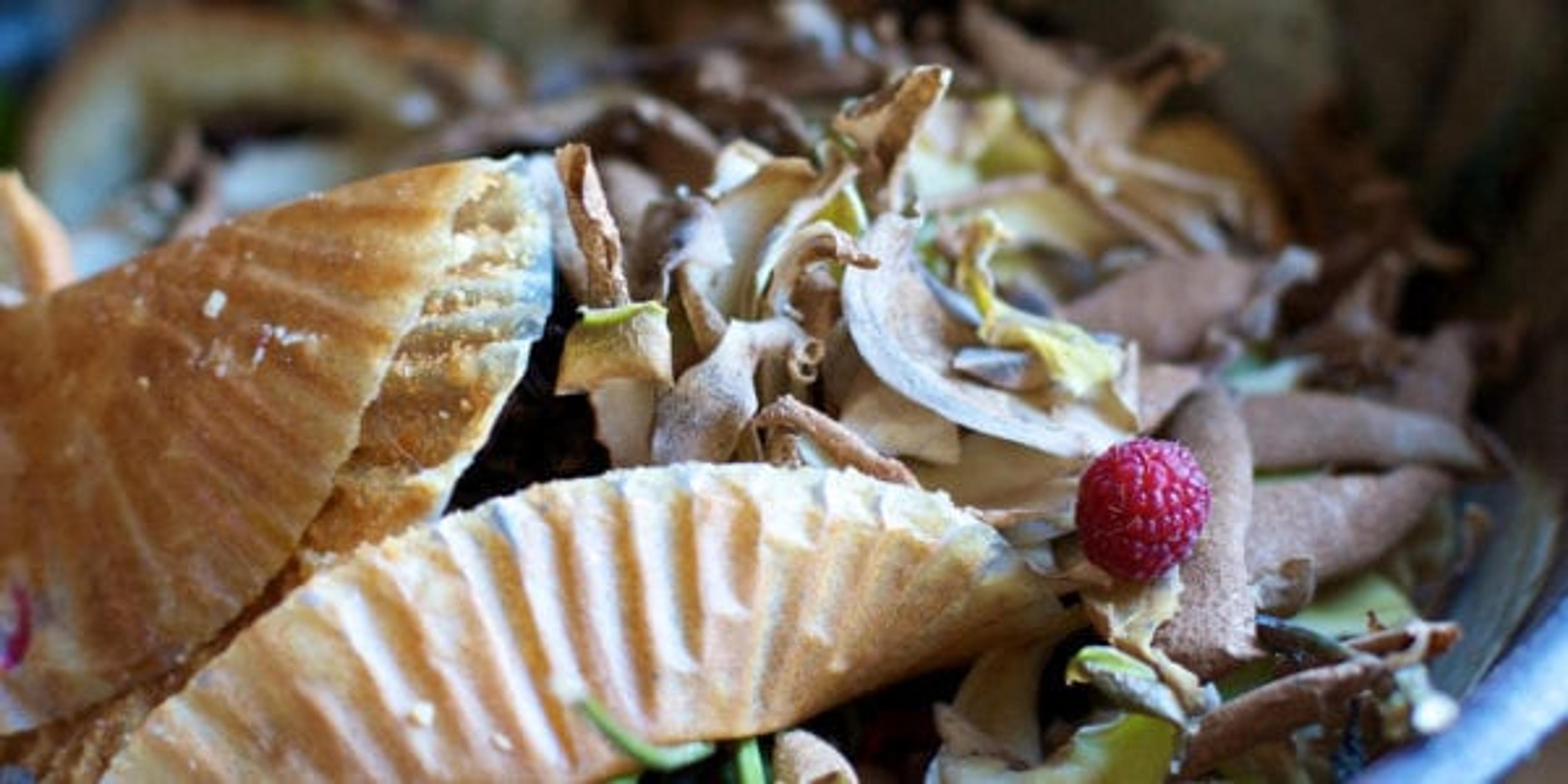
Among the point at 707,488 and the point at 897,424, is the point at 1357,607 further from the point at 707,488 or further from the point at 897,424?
the point at 707,488

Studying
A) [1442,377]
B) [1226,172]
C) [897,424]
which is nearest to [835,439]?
[897,424]

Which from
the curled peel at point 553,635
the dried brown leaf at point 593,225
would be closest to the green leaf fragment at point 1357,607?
the curled peel at point 553,635

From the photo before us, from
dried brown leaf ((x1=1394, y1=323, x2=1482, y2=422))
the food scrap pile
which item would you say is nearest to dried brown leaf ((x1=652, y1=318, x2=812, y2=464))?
the food scrap pile

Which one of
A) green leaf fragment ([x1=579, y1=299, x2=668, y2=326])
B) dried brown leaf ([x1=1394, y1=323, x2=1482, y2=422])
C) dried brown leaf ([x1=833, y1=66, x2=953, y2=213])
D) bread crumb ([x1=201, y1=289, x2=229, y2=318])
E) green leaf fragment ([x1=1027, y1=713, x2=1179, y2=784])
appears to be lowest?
dried brown leaf ([x1=1394, y1=323, x2=1482, y2=422])

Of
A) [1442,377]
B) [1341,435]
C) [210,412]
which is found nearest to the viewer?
[210,412]

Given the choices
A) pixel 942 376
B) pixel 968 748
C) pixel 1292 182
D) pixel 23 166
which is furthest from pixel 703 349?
pixel 23 166

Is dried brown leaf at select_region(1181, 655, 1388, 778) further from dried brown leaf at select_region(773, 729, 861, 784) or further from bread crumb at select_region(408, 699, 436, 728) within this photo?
bread crumb at select_region(408, 699, 436, 728)

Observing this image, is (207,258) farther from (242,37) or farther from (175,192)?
(242,37)
